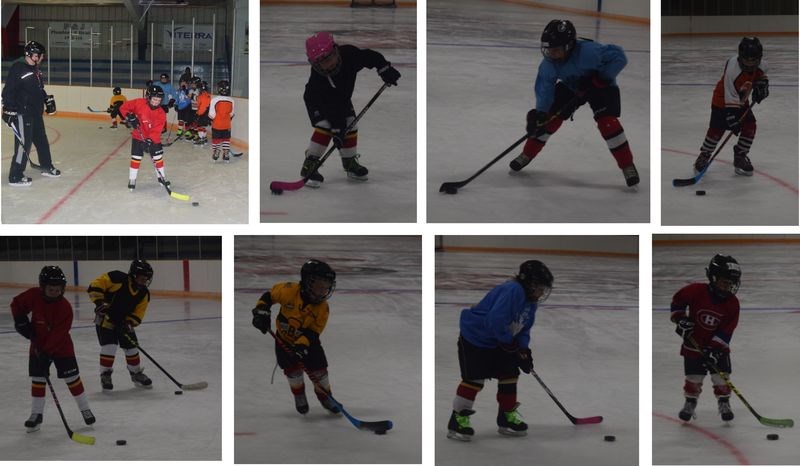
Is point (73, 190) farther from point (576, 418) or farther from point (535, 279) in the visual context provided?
point (576, 418)

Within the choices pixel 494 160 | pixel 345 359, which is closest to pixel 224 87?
pixel 345 359

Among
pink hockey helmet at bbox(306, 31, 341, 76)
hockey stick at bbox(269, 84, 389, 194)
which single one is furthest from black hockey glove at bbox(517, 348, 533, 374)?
pink hockey helmet at bbox(306, 31, 341, 76)

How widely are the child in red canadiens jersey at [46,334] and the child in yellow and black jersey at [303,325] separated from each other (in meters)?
0.77

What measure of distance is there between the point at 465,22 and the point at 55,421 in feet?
8.27

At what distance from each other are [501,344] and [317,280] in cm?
64

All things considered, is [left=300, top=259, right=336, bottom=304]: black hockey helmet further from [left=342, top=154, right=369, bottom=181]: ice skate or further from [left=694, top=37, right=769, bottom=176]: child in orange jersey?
[left=694, top=37, right=769, bottom=176]: child in orange jersey

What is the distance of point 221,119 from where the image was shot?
17.4ft

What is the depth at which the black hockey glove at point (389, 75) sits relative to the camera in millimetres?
3902

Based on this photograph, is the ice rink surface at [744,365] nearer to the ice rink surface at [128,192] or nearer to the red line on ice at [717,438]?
the red line on ice at [717,438]

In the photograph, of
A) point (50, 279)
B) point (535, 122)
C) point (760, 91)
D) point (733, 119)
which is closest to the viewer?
point (535, 122)

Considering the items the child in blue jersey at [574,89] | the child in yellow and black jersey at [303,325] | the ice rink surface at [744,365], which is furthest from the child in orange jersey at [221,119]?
the ice rink surface at [744,365]

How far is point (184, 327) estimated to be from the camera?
633 cm

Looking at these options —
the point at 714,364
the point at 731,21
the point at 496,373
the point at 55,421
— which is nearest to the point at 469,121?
the point at 496,373

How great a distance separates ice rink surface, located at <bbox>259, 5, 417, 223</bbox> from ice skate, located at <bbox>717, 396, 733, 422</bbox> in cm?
124
